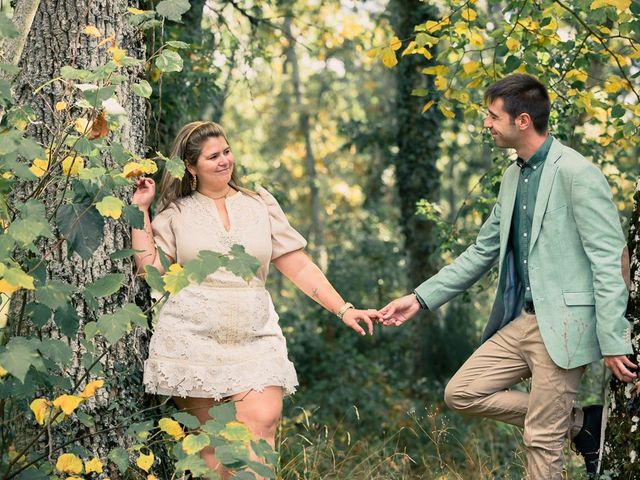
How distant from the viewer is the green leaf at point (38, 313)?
10.5 ft

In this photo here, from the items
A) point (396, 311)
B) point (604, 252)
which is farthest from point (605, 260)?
point (396, 311)

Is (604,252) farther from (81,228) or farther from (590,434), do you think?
(81,228)

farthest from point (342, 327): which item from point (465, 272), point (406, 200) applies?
point (465, 272)

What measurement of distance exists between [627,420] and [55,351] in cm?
234

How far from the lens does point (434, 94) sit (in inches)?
390

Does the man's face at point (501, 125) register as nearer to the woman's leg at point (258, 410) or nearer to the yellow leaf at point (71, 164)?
the woman's leg at point (258, 410)

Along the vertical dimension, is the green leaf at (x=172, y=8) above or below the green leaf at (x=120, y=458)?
above

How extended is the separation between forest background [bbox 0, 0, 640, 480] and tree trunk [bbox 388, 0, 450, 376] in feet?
0.08

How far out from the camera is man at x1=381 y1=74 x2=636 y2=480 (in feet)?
13.1

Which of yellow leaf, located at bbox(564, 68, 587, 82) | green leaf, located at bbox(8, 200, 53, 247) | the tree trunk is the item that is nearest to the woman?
green leaf, located at bbox(8, 200, 53, 247)

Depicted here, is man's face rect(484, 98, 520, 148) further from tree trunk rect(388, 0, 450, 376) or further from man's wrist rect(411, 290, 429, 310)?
tree trunk rect(388, 0, 450, 376)

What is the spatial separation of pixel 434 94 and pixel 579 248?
19.6 ft

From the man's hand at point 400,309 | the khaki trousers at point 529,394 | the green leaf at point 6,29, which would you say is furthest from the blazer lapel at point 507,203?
the green leaf at point 6,29

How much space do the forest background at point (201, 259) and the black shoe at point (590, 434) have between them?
381 millimetres
